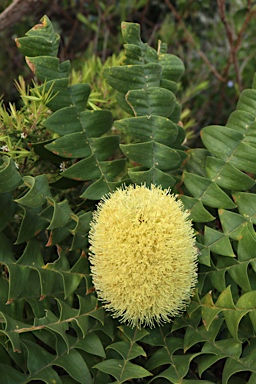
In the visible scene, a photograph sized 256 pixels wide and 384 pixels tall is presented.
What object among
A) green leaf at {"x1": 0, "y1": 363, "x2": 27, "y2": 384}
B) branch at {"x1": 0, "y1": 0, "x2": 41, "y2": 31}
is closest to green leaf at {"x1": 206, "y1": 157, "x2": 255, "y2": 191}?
green leaf at {"x1": 0, "y1": 363, "x2": 27, "y2": 384}

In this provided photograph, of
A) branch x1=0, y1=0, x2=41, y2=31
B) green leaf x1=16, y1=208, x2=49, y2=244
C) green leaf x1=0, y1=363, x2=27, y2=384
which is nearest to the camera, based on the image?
green leaf x1=0, y1=363, x2=27, y2=384

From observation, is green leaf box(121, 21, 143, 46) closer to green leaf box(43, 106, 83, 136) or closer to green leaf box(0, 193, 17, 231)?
green leaf box(43, 106, 83, 136)

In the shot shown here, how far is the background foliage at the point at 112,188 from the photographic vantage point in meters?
0.65

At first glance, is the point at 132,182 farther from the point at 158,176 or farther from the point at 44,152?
the point at 44,152

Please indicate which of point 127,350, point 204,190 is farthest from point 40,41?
point 127,350

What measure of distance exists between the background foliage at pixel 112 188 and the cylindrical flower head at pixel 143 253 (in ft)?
0.17

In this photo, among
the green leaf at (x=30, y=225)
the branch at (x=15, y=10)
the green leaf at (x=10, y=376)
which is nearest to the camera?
the green leaf at (x=10, y=376)

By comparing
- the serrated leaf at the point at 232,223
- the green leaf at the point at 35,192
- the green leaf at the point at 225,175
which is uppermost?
the green leaf at the point at 35,192

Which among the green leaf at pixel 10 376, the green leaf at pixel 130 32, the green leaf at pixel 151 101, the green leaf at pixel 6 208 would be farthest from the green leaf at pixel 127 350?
the green leaf at pixel 130 32

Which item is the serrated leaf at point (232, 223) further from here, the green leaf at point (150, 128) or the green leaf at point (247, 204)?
the green leaf at point (150, 128)

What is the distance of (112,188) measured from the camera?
771 mm

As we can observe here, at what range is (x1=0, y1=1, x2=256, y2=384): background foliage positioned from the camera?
65 cm

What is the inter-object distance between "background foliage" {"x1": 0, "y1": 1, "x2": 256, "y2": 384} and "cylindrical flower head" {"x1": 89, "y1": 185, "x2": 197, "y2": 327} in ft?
0.17

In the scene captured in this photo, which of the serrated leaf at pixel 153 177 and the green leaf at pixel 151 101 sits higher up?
the green leaf at pixel 151 101
